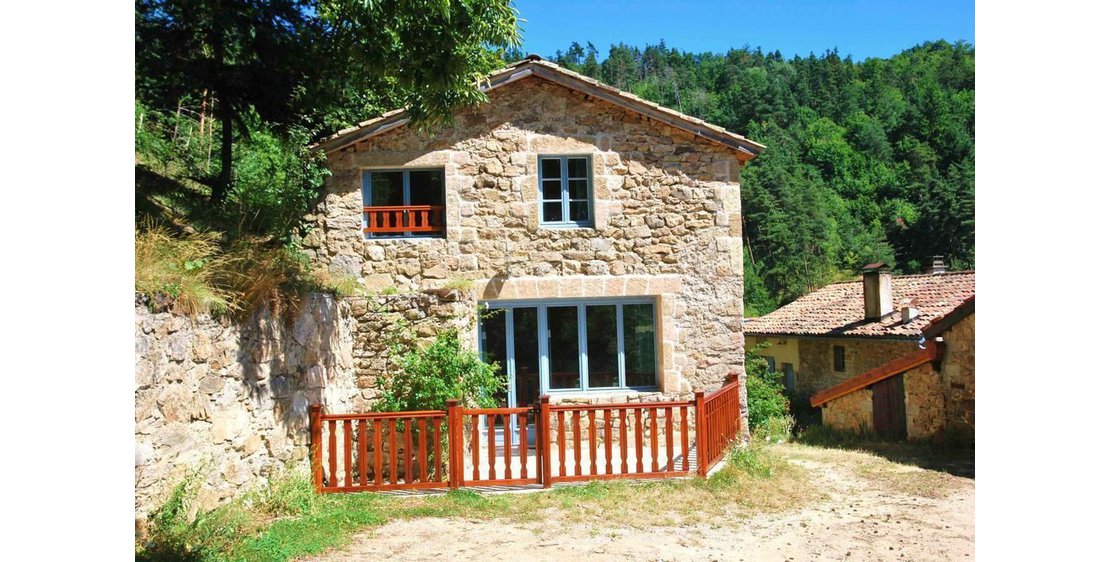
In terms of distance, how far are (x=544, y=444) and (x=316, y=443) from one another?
1.97 m

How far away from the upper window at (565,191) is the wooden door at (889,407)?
16.6 feet

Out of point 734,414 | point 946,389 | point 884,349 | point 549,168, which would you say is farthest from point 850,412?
point 549,168

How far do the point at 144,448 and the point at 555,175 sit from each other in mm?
5551

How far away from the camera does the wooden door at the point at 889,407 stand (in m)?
10.4

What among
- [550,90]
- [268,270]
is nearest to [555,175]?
[550,90]

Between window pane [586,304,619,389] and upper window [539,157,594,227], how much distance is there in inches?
42.0

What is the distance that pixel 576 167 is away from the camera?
28.9 ft

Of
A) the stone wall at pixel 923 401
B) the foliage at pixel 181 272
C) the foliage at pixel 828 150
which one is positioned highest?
the foliage at pixel 828 150

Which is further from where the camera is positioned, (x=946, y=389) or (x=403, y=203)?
(x=946, y=389)

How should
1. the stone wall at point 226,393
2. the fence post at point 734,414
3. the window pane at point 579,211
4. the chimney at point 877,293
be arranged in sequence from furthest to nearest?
the chimney at point 877,293 → the window pane at point 579,211 → the fence post at point 734,414 → the stone wall at point 226,393

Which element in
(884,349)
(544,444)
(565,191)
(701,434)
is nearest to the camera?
(544,444)

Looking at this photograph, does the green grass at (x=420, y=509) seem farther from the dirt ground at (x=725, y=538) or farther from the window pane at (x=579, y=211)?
the window pane at (x=579, y=211)

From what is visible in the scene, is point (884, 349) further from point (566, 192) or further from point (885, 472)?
point (566, 192)

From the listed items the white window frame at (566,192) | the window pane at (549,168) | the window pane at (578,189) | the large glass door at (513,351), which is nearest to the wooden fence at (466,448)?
the large glass door at (513,351)
